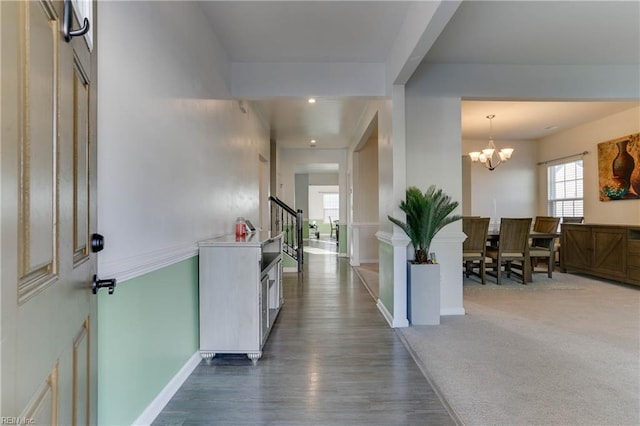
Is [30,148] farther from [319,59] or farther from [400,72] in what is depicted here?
[319,59]

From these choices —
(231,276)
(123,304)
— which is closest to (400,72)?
(231,276)

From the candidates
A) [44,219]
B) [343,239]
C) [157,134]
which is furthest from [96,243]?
[343,239]

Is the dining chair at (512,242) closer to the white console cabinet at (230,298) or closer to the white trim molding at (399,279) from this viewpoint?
the white trim molding at (399,279)

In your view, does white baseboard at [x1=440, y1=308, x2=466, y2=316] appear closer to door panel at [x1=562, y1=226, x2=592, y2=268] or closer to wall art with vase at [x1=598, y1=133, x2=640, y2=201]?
door panel at [x1=562, y1=226, x2=592, y2=268]

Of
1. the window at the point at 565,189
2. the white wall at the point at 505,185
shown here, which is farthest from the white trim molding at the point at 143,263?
the window at the point at 565,189

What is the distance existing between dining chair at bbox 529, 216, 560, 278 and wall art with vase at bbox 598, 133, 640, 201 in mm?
1018

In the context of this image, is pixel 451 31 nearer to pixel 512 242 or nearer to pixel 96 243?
pixel 96 243

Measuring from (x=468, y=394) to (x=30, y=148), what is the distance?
2355 millimetres

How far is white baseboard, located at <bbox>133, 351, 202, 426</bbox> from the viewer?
159cm

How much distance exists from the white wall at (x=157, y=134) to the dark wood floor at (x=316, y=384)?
895 millimetres

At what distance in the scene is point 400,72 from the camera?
2.74 meters

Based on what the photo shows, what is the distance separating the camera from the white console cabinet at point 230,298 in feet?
7.55

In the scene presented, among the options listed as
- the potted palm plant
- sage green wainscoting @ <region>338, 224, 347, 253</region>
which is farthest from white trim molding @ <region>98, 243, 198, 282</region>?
sage green wainscoting @ <region>338, 224, 347, 253</region>

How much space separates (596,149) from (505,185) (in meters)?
1.78
